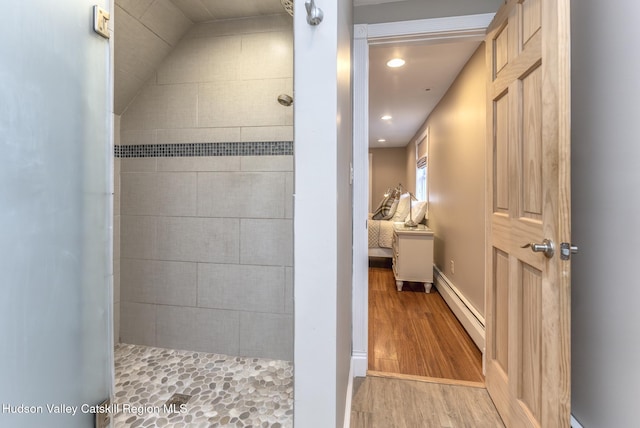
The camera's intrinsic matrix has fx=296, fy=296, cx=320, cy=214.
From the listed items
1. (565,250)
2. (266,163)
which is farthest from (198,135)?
(565,250)

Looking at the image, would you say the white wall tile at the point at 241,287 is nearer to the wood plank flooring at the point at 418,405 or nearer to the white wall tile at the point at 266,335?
the white wall tile at the point at 266,335

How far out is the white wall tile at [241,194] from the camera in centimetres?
201

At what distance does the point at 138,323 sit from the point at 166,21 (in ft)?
6.91

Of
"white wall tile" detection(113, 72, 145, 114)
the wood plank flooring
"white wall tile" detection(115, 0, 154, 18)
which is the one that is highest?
"white wall tile" detection(115, 0, 154, 18)

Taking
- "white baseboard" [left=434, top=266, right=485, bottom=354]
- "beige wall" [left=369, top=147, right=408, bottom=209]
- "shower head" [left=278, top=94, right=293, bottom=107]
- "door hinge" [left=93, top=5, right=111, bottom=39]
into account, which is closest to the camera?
"door hinge" [left=93, top=5, right=111, bottom=39]

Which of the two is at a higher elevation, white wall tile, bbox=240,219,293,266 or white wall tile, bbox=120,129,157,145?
white wall tile, bbox=120,129,157,145

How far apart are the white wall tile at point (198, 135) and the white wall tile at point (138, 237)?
60 centimetres

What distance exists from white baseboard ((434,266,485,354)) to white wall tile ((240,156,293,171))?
1896 millimetres

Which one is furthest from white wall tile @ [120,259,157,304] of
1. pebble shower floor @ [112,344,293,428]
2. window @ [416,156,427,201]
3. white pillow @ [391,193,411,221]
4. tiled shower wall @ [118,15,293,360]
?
window @ [416,156,427,201]

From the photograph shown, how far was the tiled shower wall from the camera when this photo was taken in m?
2.00

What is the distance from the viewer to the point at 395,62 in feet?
9.19

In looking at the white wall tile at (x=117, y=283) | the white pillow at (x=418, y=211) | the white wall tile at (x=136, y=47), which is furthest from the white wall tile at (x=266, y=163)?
the white pillow at (x=418, y=211)

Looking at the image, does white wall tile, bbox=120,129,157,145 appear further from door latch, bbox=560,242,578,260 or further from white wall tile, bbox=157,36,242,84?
door latch, bbox=560,242,578,260

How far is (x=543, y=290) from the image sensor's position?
1130 millimetres
